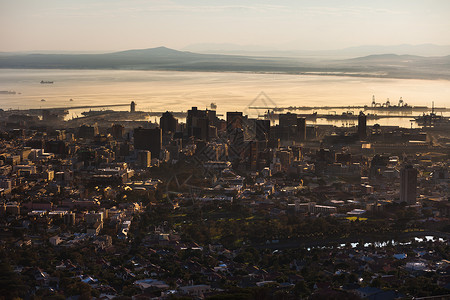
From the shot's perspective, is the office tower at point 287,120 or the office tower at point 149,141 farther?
the office tower at point 287,120

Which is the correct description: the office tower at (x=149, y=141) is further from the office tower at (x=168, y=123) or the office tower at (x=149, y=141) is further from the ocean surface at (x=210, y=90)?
the ocean surface at (x=210, y=90)

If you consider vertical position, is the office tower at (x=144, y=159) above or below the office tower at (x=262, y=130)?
below

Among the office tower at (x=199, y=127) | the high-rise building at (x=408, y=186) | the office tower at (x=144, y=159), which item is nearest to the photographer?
the high-rise building at (x=408, y=186)

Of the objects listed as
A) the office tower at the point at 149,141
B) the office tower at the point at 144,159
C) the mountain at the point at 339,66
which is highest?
the mountain at the point at 339,66

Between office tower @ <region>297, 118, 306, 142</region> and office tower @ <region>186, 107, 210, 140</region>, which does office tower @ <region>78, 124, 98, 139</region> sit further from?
office tower @ <region>297, 118, 306, 142</region>

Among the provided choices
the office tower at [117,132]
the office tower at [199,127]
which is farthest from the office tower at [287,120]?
the office tower at [117,132]

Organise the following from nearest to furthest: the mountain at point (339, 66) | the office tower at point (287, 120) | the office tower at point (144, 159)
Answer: the office tower at point (144, 159)
the office tower at point (287, 120)
the mountain at point (339, 66)

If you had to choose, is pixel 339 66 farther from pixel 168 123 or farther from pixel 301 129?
pixel 168 123

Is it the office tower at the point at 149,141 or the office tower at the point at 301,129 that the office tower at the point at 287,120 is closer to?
the office tower at the point at 301,129
